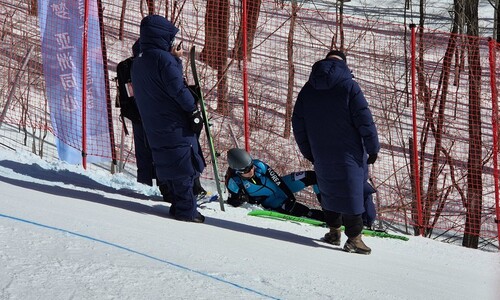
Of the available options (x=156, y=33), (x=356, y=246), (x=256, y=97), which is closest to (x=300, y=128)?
(x=356, y=246)

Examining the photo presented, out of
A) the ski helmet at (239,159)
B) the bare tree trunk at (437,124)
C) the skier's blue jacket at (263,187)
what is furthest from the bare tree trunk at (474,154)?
the ski helmet at (239,159)

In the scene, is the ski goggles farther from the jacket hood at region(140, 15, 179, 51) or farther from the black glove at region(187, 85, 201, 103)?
the jacket hood at region(140, 15, 179, 51)

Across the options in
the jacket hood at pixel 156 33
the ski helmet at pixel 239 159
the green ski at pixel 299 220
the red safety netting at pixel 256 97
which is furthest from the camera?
the red safety netting at pixel 256 97

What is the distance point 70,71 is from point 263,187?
2506mm

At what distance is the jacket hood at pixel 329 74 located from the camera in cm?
557

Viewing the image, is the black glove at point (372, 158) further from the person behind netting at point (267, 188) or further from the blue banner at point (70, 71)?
the blue banner at point (70, 71)

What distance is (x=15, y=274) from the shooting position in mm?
3580

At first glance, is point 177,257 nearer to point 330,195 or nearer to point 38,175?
point 330,195

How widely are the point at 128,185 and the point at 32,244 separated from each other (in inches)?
137

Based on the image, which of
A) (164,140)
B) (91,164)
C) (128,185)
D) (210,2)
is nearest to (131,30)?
(210,2)

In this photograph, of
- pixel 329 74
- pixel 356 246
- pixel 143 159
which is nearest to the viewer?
pixel 329 74

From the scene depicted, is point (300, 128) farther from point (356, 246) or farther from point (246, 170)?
point (246, 170)

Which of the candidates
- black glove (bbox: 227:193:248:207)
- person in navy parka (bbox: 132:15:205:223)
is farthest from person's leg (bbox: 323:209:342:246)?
black glove (bbox: 227:193:248:207)

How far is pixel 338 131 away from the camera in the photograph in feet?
18.6
